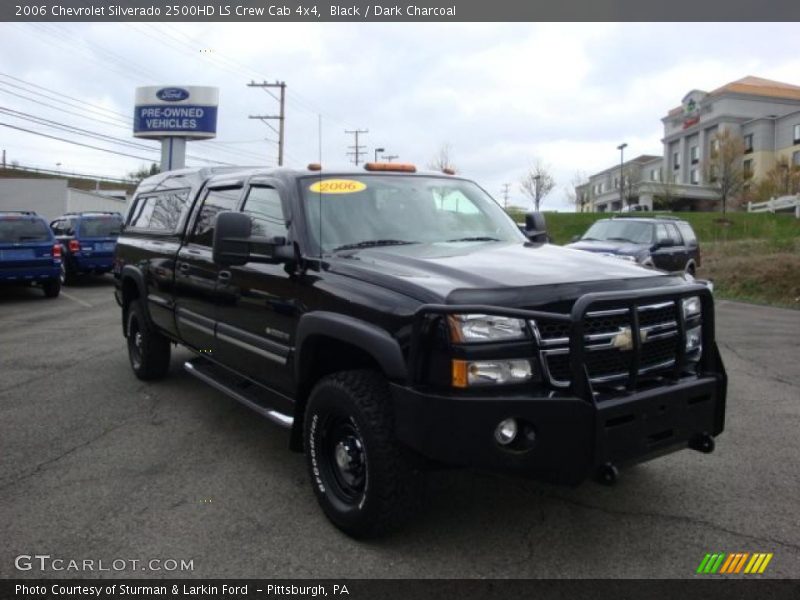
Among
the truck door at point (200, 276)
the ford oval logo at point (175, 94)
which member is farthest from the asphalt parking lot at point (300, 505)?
the ford oval logo at point (175, 94)

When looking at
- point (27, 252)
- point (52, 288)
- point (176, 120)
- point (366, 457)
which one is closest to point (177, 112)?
point (176, 120)

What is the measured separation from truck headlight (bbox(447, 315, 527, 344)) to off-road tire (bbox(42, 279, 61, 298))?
1364 centimetres

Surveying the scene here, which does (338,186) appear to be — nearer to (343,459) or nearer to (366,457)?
(343,459)

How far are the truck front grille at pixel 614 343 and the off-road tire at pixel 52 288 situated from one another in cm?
1381

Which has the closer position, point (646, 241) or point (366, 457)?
point (366, 457)

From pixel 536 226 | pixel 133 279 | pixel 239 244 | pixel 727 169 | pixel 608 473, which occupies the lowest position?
pixel 608 473

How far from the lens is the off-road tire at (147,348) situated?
260 inches

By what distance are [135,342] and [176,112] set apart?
29139mm

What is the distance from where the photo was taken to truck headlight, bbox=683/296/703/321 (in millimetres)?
3550

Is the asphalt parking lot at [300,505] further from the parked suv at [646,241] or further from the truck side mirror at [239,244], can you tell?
the parked suv at [646,241]

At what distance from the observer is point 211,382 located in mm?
4996

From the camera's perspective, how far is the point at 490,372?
9.68 feet
